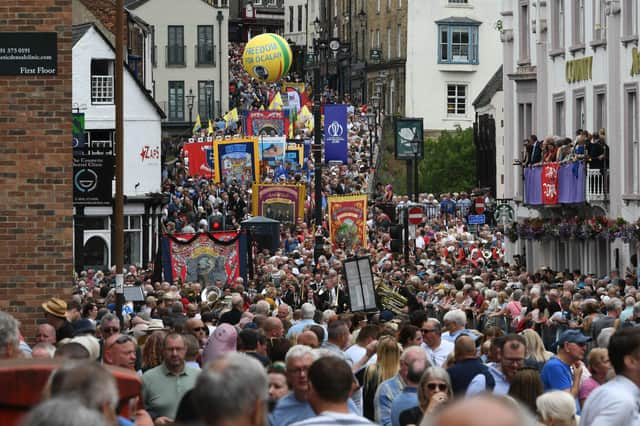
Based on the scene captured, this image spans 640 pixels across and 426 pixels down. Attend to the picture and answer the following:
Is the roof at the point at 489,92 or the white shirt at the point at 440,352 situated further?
the roof at the point at 489,92

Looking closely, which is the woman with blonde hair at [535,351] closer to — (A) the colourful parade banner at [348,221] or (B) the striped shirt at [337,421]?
(B) the striped shirt at [337,421]

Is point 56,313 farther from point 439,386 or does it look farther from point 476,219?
point 476,219

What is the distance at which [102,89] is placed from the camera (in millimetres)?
56188

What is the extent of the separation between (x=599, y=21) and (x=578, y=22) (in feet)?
6.62

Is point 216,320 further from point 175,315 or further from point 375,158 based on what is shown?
point 375,158

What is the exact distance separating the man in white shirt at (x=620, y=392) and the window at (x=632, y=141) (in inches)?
1157

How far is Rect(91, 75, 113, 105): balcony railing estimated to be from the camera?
55781 mm

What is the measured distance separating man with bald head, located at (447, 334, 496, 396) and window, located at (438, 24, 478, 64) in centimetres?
9524

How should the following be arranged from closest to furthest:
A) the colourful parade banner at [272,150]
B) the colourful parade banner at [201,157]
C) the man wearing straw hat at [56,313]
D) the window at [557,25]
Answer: the man wearing straw hat at [56,313] → the window at [557,25] → the colourful parade banner at [201,157] → the colourful parade banner at [272,150]

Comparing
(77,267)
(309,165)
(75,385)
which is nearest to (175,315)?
(75,385)

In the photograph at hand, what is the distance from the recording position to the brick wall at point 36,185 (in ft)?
64.7

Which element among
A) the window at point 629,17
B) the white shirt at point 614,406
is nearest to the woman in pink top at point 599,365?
the white shirt at point 614,406

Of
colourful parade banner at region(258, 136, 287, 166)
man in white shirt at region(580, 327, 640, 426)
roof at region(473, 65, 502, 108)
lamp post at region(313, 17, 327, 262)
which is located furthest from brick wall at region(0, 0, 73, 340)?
roof at region(473, 65, 502, 108)

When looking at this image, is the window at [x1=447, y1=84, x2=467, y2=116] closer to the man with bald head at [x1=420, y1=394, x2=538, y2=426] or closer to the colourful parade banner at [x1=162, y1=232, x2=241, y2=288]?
the colourful parade banner at [x1=162, y1=232, x2=241, y2=288]
